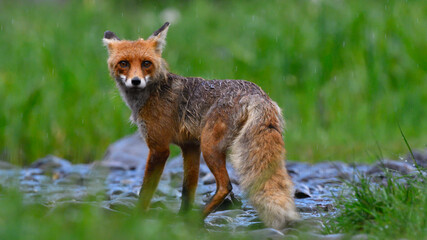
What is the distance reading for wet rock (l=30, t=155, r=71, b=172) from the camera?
313 inches

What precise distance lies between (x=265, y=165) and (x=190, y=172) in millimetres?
1226

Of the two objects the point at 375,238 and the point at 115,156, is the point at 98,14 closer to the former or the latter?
the point at 115,156

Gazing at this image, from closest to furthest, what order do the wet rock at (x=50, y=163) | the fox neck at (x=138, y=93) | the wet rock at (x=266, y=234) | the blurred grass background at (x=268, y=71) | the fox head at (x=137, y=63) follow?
the wet rock at (x=266, y=234), the fox head at (x=137, y=63), the fox neck at (x=138, y=93), the wet rock at (x=50, y=163), the blurred grass background at (x=268, y=71)

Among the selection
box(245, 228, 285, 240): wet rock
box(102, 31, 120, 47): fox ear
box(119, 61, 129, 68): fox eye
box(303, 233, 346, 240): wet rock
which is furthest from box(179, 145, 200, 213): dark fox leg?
box(303, 233, 346, 240): wet rock

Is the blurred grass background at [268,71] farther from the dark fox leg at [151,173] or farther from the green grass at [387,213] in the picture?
the green grass at [387,213]

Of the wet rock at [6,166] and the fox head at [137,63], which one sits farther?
the wet rock at [6,166]

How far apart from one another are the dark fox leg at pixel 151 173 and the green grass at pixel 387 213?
5.54 feet

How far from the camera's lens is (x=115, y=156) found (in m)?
8.38

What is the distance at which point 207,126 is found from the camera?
4.96 m

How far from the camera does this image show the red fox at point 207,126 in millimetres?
4453

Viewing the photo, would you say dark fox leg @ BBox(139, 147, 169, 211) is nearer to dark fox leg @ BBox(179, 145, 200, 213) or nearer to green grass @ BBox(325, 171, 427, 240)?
dark fox leg @ BBox(179, 145, 200, 213)

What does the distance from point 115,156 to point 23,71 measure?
2.43 metres

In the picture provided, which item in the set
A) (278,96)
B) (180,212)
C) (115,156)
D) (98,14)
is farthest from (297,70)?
(180,212)

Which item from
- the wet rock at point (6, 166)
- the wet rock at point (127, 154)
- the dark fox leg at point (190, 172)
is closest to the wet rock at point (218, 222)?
the dark fox leg at point (190, 172)
